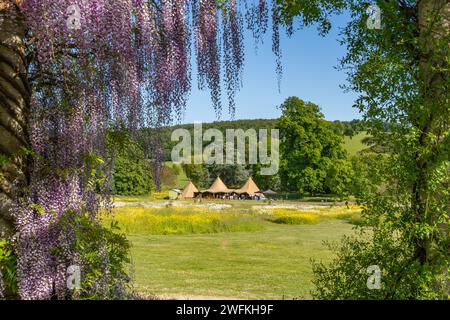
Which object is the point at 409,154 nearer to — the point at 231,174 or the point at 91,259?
the point at 91,259

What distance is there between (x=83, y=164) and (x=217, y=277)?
26.6 feet

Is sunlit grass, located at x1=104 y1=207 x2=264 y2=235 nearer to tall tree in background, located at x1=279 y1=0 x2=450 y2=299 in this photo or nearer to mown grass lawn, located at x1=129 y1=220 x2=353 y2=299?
mown grass lawn, located at x1=129 y1=220 x2=353 y2=299

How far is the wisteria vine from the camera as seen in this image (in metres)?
4.82

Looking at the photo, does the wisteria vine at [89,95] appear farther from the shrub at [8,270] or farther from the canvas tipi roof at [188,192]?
the canvas tipi roof at [188,192]

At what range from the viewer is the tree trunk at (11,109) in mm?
5035

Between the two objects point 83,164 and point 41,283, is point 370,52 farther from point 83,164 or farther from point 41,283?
point 41,283

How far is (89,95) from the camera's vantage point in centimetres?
520

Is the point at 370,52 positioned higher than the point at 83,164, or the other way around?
the point at 370,52

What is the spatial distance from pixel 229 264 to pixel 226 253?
2.09 meters

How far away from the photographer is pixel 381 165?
5.95 meters

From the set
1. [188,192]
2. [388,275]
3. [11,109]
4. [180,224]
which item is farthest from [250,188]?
[11,109]

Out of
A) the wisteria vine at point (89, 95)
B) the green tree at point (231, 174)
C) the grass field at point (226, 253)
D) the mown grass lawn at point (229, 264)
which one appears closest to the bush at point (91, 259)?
the wisteria vine at point (89, 95)
